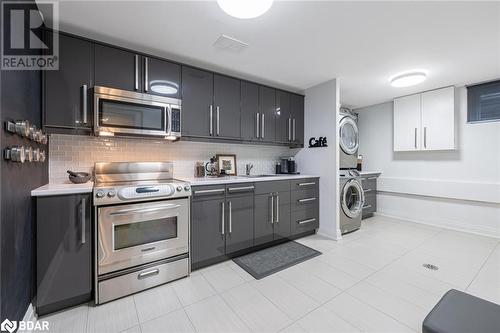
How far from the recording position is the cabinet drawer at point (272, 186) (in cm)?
265

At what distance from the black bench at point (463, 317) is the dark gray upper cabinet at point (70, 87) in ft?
9.60

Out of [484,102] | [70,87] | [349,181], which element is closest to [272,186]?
[349,181]

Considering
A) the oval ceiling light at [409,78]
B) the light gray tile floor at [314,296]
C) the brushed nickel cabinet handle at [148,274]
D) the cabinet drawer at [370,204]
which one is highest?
the oval ceiling light at [409,78]

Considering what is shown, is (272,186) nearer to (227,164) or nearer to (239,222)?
(239,222)

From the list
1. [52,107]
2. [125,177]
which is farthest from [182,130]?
[52,107]

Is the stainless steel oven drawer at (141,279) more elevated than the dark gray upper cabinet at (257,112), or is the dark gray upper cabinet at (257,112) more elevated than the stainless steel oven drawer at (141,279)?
the dark gray upper cabinet at (257,112)

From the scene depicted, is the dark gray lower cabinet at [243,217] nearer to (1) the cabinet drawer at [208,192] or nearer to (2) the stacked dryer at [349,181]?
(1) the cabinet drawer at [208,192]

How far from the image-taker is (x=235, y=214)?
8.09ft

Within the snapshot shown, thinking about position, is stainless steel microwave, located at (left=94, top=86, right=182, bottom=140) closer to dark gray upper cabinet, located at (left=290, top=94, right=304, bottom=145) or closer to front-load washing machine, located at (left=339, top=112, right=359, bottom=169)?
dark gray upper cabinet, located at (left=290, top=94, right=304, bottom=145)

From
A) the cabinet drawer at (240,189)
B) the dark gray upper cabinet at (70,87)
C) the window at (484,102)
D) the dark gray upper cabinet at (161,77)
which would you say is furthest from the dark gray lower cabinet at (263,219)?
the window at (484,102)

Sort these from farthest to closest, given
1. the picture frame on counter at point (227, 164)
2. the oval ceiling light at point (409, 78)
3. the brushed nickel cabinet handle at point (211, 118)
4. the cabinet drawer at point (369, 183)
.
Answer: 1. the cabinet drawer at point (369, 183)
2. the picture frame on counter at point (227, 164)
3. the oval ceiling light at point (409, 78)
4. the brushed nickel cabinet handle at point (211, 118)

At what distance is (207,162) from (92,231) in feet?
5.07
